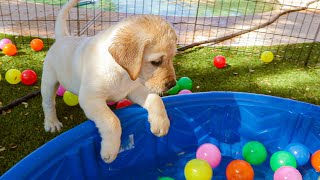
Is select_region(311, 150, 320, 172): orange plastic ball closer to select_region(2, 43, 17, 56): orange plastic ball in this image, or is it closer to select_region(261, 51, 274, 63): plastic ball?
select_region(261, 51, 274, 63): plastic ball

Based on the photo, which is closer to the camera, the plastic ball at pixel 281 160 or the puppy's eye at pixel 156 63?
the puppy's eye at pixel 156 63

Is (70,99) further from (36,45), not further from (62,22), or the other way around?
(36,45)

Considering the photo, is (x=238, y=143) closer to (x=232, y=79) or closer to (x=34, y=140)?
(x=232, y=79)

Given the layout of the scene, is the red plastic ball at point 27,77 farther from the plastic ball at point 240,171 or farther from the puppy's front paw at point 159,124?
the plastic ball at point 240,171

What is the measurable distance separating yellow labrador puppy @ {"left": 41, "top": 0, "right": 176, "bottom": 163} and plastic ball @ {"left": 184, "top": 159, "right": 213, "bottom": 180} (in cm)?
34

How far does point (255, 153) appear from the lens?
105 inches

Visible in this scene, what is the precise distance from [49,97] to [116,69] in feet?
2.88

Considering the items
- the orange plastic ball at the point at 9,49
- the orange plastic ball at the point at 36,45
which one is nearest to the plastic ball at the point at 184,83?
the orange plastic ball at the point at 36,45

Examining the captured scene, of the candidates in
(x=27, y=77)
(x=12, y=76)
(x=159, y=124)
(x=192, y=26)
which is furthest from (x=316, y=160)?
(x=192, y=26)

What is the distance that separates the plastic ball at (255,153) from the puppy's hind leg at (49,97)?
1.48 meters

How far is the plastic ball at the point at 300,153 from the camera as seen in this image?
8.73ft

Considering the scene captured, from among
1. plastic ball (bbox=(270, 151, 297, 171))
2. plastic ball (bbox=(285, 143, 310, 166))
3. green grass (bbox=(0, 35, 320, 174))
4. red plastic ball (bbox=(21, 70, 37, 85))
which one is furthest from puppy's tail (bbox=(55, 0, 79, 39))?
plastic ball (bbox=(285, 143, 310, 166))

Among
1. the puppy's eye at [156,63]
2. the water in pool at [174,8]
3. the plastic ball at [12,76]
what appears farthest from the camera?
the water in pool at [174,8]

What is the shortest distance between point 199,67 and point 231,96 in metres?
1.43
